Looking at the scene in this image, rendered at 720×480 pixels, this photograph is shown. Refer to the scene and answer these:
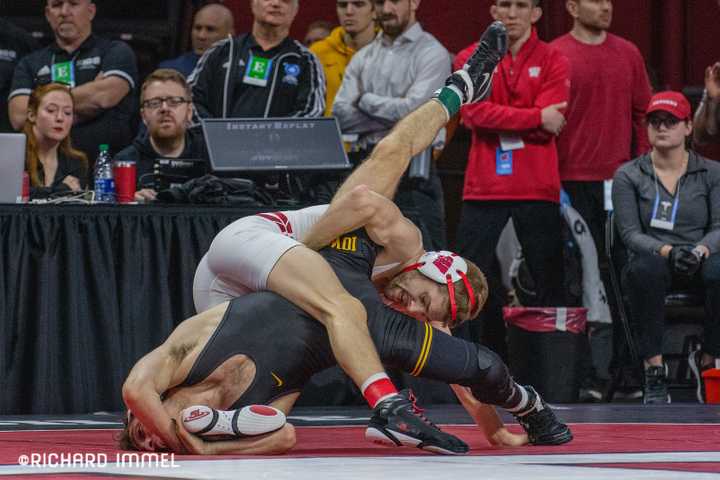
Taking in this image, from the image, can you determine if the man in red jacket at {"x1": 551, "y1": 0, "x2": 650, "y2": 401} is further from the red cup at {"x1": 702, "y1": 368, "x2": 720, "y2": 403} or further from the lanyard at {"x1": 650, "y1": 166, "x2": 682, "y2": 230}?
the red cup at {"x1": 702, "y1": 368, "x2": 720, "y2": 403}

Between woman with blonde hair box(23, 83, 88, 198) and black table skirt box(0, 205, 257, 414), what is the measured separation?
2.19 feet

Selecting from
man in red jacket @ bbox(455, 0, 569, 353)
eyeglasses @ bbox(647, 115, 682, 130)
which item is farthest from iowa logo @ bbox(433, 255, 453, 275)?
eyeglasses @ bbox(647, 115, 682, 130)

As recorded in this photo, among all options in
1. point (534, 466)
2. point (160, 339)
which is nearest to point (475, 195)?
point (160, 339)

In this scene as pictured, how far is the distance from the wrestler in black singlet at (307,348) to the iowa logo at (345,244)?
195 mm

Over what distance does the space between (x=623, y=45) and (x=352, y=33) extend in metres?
1.46

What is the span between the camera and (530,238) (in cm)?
634

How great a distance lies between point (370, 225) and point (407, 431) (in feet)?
2.79

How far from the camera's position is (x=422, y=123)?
4375 millimetres

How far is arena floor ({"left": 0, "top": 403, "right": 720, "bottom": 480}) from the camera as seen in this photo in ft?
8.19

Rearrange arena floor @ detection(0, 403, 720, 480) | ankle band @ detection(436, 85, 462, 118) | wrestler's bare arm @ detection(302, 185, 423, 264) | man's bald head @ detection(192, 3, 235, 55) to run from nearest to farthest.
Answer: arena floor @ detection(0, 403, 720, 480), wrestler's bare arm @ detection(302, 185, 423, 264), ankle band @ detection(436, 85, 462, 118), man's bald head @ detection(192, 3, 235, 55)

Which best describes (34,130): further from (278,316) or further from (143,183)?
(278,316)

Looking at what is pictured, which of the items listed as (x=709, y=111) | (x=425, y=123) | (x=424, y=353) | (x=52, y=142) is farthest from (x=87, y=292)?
(x=709, y=111)

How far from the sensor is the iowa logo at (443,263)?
360cm

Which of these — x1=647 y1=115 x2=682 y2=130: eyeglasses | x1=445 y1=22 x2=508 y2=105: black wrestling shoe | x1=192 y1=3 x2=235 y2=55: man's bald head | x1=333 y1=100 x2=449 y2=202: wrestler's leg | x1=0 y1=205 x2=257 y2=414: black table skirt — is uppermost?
x1=192 y1=3 x2=235 y2=55: man's bald head
